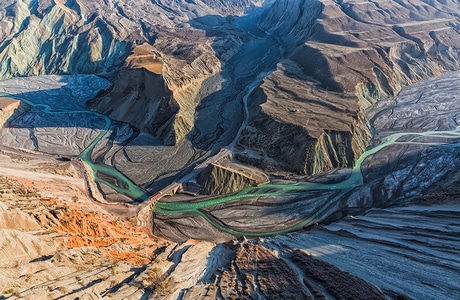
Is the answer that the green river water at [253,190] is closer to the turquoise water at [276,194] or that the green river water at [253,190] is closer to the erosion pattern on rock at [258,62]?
the turquoise water at [276,194]

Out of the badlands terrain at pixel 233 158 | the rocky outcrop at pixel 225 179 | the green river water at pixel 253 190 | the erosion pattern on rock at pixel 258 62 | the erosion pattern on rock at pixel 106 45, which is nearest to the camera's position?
the badlands terrain at pixel 233 158

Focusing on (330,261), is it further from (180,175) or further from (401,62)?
(401,62)

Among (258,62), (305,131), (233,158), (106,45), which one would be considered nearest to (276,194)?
(233,158)

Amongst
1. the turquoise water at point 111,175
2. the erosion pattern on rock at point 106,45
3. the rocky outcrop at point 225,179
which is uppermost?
the erosion pattern on rock at point 106,45

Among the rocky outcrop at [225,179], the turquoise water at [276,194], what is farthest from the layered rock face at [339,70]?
the rocky outcrop at [225,179]

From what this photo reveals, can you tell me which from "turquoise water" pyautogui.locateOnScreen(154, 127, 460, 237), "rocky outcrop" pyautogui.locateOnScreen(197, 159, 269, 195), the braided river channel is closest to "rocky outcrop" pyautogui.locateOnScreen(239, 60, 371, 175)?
the braided river channel
